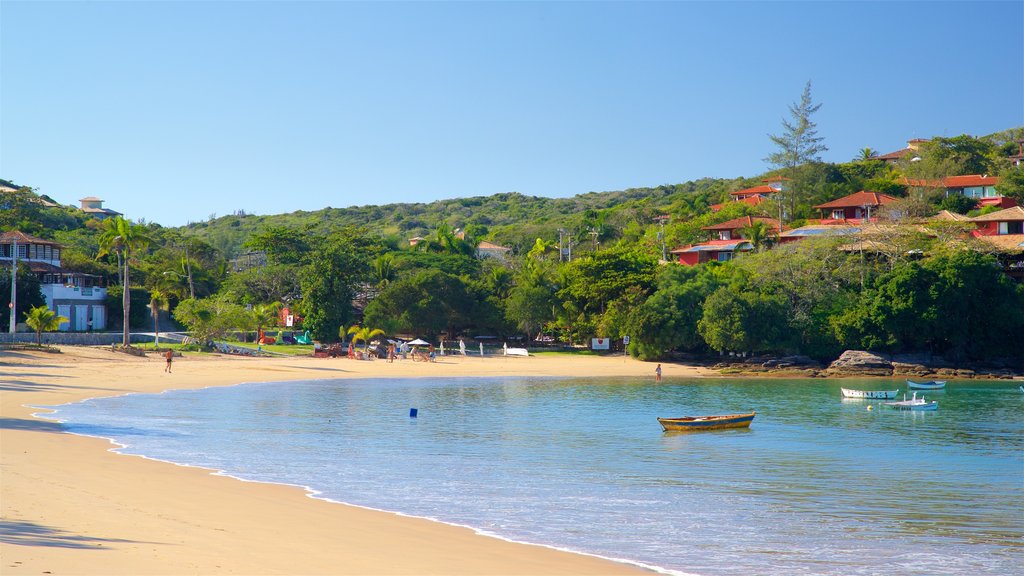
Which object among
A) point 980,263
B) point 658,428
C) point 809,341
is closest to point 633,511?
point 658,428

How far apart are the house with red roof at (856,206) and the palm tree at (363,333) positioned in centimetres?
4854

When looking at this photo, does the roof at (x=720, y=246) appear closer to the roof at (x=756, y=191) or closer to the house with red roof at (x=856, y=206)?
the house with red roof at (x=856, y=206)

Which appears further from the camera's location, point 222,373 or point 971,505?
point 222,373

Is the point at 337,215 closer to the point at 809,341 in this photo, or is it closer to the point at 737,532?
the point at 809,341

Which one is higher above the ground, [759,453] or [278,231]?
[278,231]

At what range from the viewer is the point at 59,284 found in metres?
62.6

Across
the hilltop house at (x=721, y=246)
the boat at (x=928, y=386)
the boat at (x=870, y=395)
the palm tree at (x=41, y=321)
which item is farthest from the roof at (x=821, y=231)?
the palm tree at (x=41, y=321)

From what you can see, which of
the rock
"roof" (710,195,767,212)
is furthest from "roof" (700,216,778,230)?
the rock

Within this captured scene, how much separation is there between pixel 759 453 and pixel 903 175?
9247 centimetres

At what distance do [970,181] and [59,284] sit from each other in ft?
293

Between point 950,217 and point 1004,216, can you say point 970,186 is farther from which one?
point 1004,216

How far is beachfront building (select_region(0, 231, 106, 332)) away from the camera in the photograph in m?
62.1

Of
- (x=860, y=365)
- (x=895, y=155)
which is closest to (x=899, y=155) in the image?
(x=895, y=155)

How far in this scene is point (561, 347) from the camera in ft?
245
